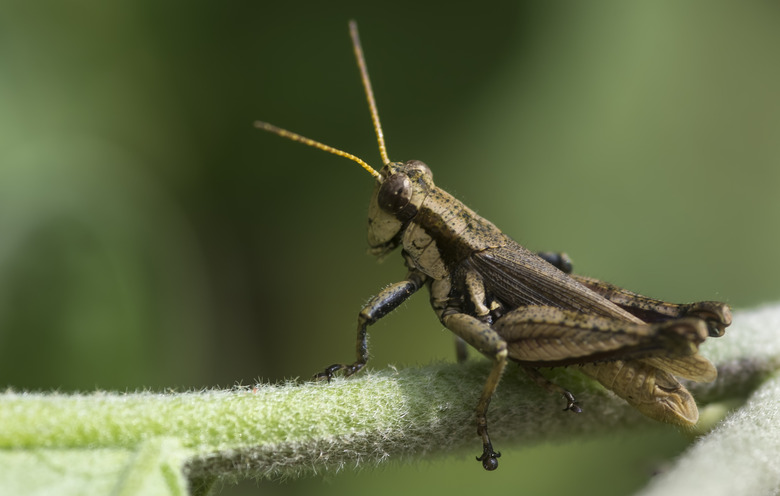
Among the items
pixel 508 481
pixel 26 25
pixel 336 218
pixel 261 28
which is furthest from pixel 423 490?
pixel 26 25

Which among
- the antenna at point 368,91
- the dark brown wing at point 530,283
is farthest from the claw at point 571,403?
the antenna at point 368,91

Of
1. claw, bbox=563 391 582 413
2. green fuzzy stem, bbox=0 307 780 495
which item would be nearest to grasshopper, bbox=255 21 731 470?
claw, bbox=563 391 582 413

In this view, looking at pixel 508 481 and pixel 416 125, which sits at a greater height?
pixel 416 125

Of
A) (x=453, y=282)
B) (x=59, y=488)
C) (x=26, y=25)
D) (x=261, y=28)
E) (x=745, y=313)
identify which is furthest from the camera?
(x=261, y=28)

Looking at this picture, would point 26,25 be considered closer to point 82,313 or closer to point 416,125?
point 82,313

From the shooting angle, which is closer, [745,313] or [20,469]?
[20,469]

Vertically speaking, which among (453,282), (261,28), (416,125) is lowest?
(453,282)

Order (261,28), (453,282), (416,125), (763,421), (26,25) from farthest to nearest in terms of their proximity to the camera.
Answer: (416,125) < (261,28) < (26,25) < (453,282) < (763,421)
